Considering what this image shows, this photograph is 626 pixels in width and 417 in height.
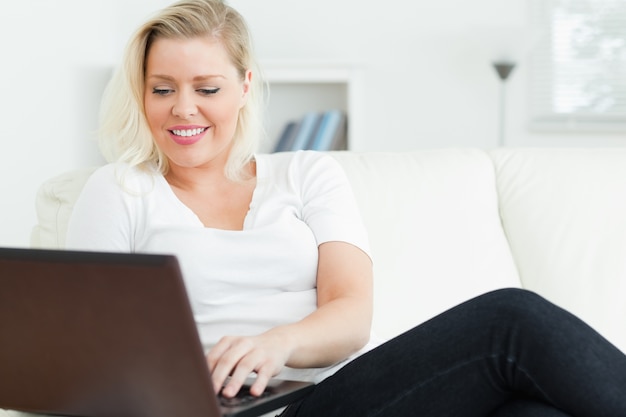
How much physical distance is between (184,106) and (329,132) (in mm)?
2230

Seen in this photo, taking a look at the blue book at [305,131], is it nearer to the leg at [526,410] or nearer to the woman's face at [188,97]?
the woman's face at [188,97]

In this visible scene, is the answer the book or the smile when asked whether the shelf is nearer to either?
the book

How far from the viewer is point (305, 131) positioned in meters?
3.97

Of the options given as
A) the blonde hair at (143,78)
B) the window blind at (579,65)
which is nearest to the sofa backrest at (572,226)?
the blonde hair at (143,78)

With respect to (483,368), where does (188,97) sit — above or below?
above

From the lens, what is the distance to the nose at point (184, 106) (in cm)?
173

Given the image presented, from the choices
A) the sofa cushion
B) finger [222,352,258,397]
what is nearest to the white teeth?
the sofa cushion

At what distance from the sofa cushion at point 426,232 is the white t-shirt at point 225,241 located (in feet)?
0.82

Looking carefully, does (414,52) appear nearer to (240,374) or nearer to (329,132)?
(329,132)

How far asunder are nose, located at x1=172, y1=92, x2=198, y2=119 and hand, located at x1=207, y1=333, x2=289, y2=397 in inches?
19.4

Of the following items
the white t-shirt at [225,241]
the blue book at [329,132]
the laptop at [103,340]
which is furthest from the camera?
the blue book at [329,132]

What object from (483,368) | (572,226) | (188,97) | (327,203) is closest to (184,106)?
(188,97)

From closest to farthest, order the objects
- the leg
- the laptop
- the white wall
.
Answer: the laptop → the leg → the white wall

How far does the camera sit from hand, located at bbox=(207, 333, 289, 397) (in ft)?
4.25
